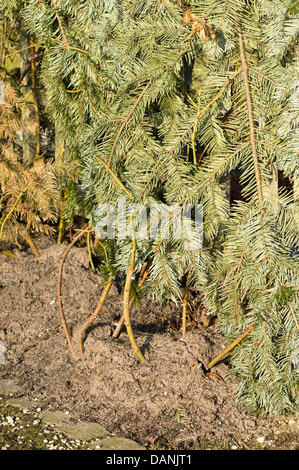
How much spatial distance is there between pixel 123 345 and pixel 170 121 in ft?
4.17

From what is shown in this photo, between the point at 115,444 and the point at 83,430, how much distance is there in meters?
0.20

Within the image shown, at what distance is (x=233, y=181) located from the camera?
4957mm

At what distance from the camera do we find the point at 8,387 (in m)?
2.97

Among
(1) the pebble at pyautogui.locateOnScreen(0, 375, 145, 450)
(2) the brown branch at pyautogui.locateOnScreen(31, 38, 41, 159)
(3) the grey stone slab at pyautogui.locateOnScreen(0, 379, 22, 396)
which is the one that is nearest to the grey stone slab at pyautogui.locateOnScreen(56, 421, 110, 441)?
(1) the pebble at pyautogui.locateOnScreen(0, 375, 145, 450)

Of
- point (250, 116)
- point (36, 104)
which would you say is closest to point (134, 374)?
point (250, 116)

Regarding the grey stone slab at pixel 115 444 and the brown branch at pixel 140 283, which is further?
the brown branch at pixel 140 283

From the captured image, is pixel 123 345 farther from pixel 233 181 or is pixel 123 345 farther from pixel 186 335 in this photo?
pixel 233 181

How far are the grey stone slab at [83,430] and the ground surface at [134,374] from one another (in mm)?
51

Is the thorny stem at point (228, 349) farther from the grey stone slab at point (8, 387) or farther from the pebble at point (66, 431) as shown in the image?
the grey stone slab at point (8, 387)

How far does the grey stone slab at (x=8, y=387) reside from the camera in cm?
292

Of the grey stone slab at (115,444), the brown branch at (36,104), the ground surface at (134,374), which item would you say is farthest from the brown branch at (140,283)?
the brown branch at (36,104)

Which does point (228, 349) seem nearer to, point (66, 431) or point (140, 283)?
point (140, 283)

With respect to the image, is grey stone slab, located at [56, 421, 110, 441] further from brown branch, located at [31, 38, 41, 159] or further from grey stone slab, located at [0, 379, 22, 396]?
brown branch, located at [31, 38, 41, 159]
